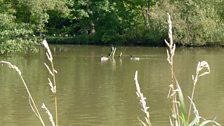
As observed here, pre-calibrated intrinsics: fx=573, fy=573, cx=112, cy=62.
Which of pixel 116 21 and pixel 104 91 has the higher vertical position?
pixel 116 21

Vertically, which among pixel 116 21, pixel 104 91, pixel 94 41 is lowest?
pixel 94 41

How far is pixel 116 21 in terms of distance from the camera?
4206cm

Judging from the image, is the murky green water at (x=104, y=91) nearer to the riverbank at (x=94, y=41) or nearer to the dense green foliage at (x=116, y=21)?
the dense green foliage at (x=116, y=21)

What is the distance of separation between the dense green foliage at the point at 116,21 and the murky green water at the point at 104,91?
635cm

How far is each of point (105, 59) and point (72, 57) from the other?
8.34ft

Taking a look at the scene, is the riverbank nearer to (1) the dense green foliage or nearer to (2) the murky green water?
(1) the dense green foliage

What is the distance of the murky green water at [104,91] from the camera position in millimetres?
11906

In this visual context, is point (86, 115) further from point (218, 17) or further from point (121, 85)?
point (218, 17)

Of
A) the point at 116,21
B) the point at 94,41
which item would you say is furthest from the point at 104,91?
the point at 116,21

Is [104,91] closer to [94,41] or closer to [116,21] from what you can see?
[94,41]

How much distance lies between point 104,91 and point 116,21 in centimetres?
2660

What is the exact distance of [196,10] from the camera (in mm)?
37312

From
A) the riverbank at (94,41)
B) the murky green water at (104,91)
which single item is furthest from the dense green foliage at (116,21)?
the murky green water at (104,91)

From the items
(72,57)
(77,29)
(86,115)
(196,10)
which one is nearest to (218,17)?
(196,10)
